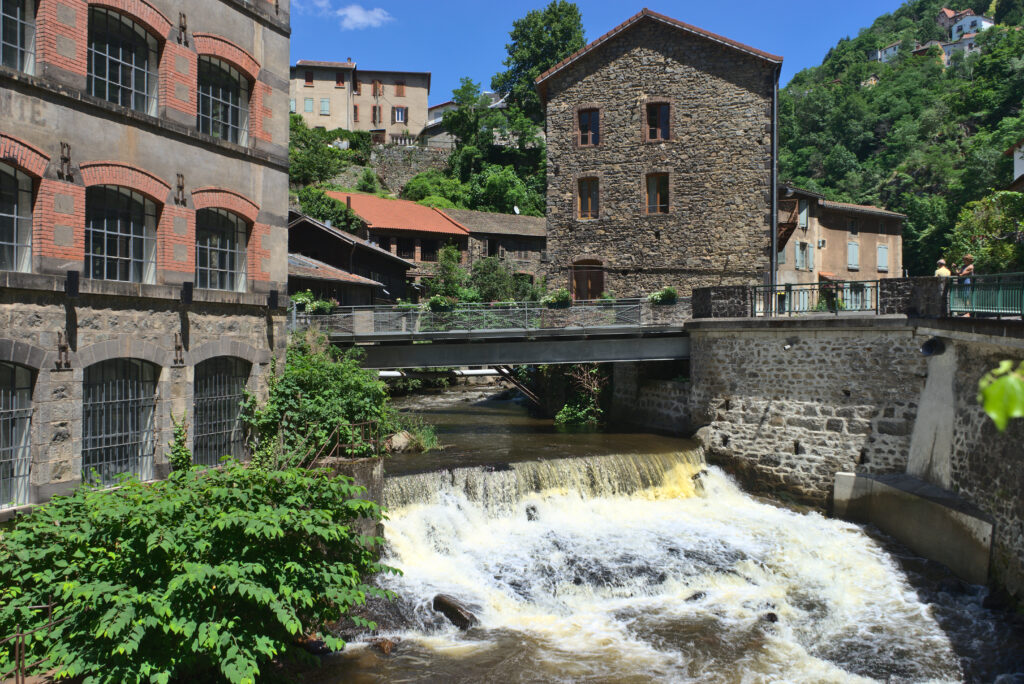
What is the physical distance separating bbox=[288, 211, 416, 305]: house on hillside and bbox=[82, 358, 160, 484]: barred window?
10.6 meters

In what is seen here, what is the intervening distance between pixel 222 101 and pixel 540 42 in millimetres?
46464

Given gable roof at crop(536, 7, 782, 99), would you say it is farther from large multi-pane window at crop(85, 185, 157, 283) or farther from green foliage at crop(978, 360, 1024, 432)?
green foliage at crop(978, 360, 1024, 432)

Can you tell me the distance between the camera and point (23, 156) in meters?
10.4

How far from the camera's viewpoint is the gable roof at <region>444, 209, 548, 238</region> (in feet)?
145

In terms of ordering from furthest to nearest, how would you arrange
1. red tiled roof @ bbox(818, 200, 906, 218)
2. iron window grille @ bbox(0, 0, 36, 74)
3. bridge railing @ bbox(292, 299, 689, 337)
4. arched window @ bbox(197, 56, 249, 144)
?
red tiled roof @ bbox(818, 200, 906, 218)
bridge railing @ bbox(292, 299, 689, 337)
arched window @ bbox(197, 56, 249, 144)
iron window grille @ bbox(0, 0, 36, 74)

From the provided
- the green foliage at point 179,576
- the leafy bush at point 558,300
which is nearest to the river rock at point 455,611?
the green foliage at point 179,576

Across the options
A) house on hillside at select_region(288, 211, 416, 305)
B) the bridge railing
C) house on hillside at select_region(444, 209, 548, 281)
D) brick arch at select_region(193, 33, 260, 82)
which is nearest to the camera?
brick arch at select_region(193, 33, 260, 82)

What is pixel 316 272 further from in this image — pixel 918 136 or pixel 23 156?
pixel 918 136

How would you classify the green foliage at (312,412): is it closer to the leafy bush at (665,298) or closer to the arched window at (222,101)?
the arched window at (222,101)

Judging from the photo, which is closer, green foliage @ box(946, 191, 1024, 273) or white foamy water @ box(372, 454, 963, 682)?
white foamy water @ box(372, 454, 963, 682)

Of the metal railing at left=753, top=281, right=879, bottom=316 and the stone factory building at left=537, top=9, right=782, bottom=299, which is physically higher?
the stone factory building at left=537, top=9, right=782, bottom=299

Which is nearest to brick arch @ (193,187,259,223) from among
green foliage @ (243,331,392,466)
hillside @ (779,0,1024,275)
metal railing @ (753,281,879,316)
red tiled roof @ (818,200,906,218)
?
green foliage @ (243,331,392,466)

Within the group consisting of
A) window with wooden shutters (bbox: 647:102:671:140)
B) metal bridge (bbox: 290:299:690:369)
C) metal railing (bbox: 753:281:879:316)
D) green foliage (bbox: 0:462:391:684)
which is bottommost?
green foliage (bbox: 0:462:391:684)

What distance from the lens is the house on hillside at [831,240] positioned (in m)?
30.8
